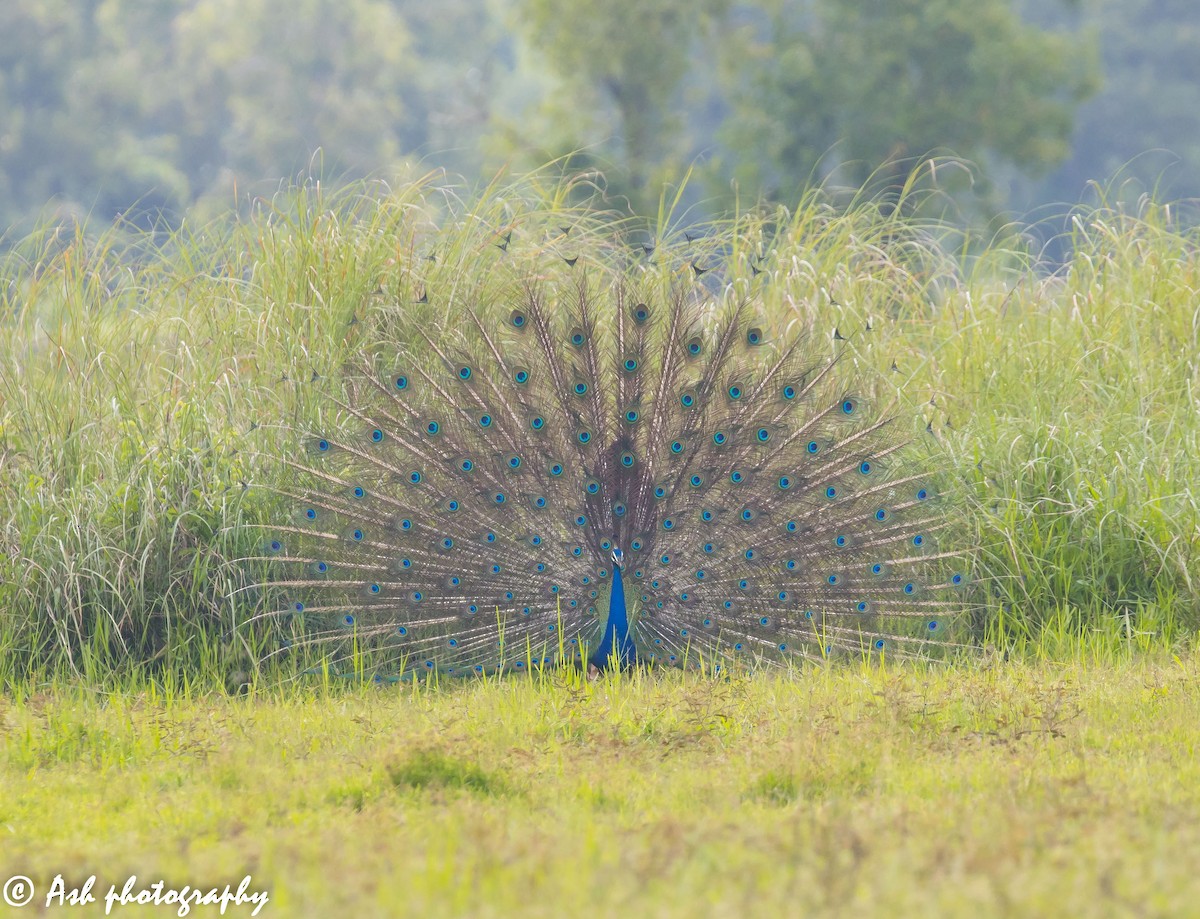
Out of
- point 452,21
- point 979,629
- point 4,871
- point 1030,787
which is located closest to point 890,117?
point 979,629

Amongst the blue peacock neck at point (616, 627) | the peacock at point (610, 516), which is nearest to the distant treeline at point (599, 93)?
the peacock at point (610, 516)

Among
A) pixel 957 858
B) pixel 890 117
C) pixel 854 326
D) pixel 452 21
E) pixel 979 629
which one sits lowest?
pixel 979 629

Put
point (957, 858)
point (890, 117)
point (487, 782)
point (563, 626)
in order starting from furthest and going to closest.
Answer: point (890, 117), point (563, 626), point (487, 782), point (957, 858)

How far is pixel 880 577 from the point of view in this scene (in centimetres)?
702

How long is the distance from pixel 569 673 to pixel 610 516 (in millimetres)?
755

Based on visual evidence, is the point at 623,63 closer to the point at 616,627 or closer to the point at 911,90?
the point at 911,90

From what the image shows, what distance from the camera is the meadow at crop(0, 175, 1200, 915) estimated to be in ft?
13.0

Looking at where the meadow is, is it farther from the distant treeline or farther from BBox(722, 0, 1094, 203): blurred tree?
BBox(722, 0, 1094, 203): blurred tree

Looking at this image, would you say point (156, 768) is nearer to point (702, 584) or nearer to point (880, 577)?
point (702, 584)

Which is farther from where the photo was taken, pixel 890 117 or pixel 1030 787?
pixel 890 117

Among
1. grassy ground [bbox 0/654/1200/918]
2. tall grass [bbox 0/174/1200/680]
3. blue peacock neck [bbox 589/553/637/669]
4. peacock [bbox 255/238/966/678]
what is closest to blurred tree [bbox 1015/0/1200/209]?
tall grass [bbox 0/174/1200/680]

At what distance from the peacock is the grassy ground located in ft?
0.95

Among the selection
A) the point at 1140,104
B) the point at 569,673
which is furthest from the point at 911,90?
the point at 569,673

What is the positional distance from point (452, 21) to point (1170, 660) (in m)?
39.6
